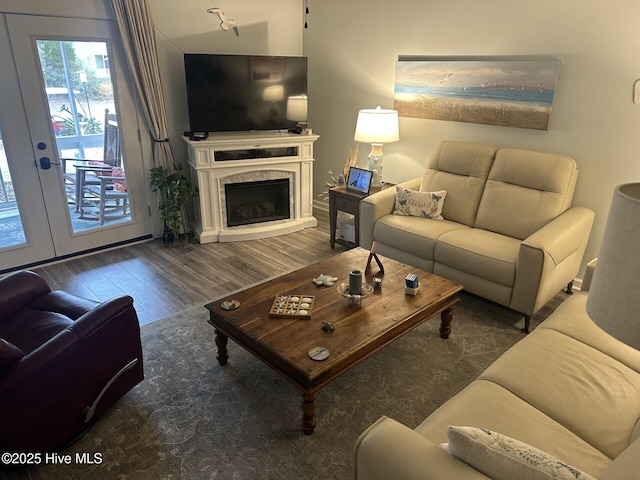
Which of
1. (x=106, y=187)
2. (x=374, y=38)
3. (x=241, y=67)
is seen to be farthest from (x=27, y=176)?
(x=374, y=38)

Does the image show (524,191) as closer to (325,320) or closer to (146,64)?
(325,320)

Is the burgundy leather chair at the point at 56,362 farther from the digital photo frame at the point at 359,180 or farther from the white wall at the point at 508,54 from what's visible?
the white wall at the point at 508,54

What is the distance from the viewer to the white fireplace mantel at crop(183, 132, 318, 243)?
14.6 feet

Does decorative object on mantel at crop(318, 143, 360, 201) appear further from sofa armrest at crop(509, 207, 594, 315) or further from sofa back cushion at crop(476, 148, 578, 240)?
sofa armrest at crop(509, 207, 594, 315)

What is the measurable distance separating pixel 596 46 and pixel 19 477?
169 inches

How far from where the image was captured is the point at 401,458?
51.0 inches

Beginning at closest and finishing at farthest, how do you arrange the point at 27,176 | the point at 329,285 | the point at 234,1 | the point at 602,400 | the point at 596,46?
the point at 602,400 < the point at 329,285 < the point at 596,46 < the point at 27,176 < the point at 234,1

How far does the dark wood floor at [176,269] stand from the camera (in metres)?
3.59

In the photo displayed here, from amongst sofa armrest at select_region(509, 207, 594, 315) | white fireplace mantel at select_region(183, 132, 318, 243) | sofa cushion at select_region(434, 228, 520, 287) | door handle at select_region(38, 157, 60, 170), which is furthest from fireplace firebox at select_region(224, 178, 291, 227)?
sofa armrest at select_region(509, 207, 594, 315)

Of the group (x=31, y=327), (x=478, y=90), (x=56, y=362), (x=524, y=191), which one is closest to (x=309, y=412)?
(x=56, y=362)

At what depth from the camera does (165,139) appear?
4465 mm

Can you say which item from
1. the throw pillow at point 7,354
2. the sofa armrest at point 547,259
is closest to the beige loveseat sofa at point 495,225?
the sofa armrest at point 547,259

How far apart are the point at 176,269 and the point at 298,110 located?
2.15m

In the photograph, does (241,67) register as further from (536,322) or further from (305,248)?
(536,322)
